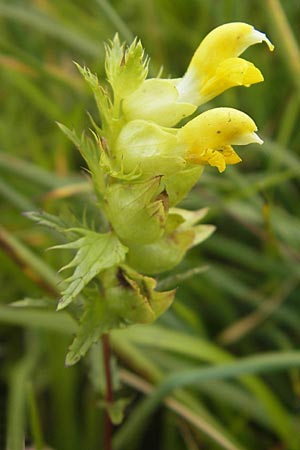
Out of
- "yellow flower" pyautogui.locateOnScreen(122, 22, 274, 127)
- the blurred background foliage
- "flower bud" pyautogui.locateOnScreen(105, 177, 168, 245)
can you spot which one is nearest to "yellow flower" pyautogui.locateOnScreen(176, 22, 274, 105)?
"yellow flower" pyautogui.locateOnScreen(122, 22, 274, 127)

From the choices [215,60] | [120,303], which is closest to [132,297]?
[120,303]

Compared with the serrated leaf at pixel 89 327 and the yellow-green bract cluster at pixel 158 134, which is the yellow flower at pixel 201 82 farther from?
the serrated leaf at pixel 89 327

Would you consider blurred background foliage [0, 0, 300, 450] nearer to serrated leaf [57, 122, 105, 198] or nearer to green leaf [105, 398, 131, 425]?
green leaf [105, 398, 131, 425]

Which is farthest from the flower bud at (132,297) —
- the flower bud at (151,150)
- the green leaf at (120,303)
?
the flower bud at (151,150)

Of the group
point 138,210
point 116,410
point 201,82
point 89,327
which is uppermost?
point 201,82

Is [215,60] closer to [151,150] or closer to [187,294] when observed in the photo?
[151,150]
